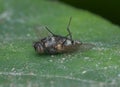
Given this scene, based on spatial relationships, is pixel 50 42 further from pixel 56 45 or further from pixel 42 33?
pixel 42 33

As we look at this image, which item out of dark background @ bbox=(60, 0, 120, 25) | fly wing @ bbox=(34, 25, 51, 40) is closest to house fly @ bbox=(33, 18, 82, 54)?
fly wing @ bbox=(34, 25, 51, 40)

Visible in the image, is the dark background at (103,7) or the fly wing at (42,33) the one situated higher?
the fly wing at (42,33)

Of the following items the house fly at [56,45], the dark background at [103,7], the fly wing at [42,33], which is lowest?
the dark background at [103,7]

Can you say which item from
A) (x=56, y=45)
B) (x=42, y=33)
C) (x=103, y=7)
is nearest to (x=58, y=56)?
(x=56, y=45)

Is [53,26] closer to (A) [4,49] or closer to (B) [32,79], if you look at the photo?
(A) [4,49]

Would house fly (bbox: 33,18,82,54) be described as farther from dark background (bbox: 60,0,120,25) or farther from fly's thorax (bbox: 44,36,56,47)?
dark background (bbox: 60,0,120,25)

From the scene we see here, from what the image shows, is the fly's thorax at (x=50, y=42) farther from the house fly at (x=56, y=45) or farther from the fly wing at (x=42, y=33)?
the fly wing at (x=42, y=33)

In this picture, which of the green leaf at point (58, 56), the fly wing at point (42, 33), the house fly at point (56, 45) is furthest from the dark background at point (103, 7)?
the house fly at point (56, 45)
